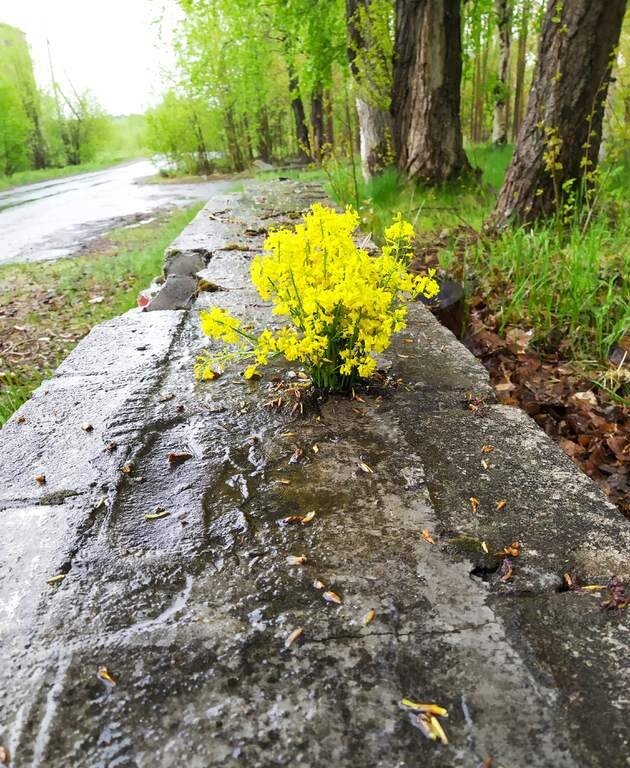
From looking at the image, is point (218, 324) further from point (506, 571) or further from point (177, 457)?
point (506, 571)

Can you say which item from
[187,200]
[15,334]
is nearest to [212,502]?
[15,334]

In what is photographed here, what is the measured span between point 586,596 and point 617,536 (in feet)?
0.78

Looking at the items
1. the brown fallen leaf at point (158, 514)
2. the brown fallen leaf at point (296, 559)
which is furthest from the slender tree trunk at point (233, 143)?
the brown fallen leaf at point (296, 559)

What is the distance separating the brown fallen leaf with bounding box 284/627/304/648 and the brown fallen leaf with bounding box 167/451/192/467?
2.41 feet

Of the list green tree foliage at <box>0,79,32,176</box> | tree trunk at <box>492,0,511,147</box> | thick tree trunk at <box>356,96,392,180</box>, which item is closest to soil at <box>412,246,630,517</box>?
thick tree trunk at <box>356,96,392,180</box>

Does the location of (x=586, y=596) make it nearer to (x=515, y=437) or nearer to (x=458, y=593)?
(x=458, y=593)

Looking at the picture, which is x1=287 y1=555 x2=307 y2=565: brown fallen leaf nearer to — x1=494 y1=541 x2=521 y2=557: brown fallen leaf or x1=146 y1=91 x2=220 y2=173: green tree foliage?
x1=494 y1=541 x2=521 y2=557: brown fallen leaf

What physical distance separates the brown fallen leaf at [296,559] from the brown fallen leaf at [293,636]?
180 mm

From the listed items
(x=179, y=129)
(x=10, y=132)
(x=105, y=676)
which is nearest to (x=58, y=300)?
(x=105, y=676)

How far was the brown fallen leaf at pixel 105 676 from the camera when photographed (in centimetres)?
99

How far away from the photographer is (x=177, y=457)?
1.68 meters

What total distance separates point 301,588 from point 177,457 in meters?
0.67

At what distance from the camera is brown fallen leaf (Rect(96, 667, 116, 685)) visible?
38.9 inches

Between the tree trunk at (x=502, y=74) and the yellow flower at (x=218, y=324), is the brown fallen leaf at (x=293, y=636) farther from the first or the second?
the tree trunk at (x=502, y=74)
